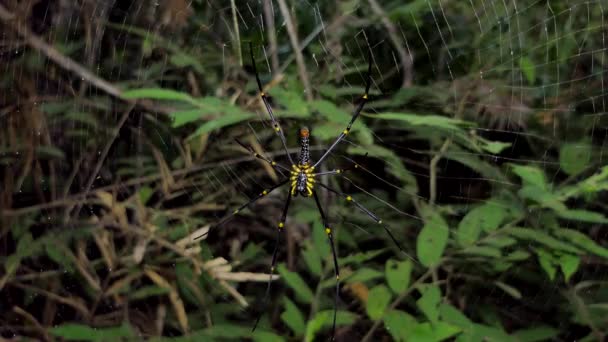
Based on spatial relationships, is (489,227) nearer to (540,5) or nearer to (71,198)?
(540,5)

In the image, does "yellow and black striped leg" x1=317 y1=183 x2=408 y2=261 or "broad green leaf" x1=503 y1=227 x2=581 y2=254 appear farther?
"yellow and black striped leg" x1=317 y1=183 x2=408 y2=261

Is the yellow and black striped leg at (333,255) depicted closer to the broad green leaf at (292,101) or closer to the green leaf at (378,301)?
the green leaf at (378,301)

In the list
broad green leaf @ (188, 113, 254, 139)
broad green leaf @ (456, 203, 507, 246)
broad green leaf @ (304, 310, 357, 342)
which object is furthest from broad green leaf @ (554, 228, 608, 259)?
broad green leaf @ (188, 113, 254, 139)

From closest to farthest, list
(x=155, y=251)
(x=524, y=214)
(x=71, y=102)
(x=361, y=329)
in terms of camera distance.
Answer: (x=524, y=214) < (x=361, y=329) < (x=155, y=251) < (x=71, y=102)

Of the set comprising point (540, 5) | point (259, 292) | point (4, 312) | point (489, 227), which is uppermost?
point (540, 5)

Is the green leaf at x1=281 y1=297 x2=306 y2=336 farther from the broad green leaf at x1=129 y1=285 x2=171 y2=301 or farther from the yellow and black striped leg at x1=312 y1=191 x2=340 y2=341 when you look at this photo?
the broad green leaf at x1=129 y1=285 x2=171 y2=301

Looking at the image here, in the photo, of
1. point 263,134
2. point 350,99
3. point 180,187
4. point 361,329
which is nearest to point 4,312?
point 180,187
